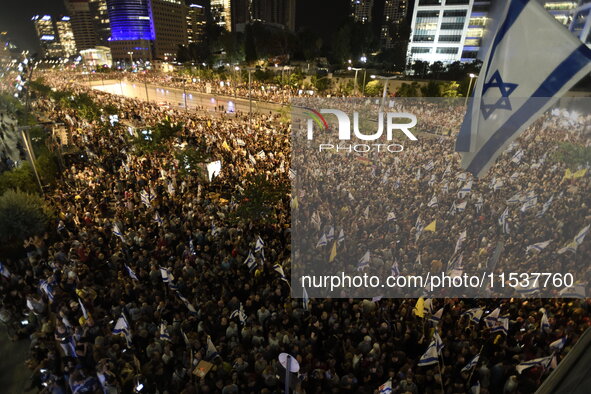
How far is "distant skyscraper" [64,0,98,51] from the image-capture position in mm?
189250

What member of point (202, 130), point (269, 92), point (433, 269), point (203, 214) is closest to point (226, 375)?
point (433, 269)

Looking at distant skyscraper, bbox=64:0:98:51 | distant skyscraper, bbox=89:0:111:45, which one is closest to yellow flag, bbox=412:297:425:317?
distant skyscraper, bbox=89:0:111:45

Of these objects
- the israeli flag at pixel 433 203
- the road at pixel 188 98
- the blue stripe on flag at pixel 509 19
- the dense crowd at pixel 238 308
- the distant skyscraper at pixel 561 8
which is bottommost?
the road at pixel 188 98

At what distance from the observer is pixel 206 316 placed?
316 inches

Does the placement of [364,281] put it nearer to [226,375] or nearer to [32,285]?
[226,375]

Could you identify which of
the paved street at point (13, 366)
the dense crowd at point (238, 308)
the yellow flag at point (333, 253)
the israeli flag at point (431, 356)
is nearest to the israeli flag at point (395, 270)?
the dense crowd at point (238, 308)

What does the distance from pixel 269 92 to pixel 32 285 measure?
146 ft

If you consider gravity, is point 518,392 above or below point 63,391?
above

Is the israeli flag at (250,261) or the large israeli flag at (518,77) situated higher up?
the large israeli flag at (518,77)

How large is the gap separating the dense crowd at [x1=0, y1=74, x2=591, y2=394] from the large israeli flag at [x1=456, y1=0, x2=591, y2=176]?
3853 mm

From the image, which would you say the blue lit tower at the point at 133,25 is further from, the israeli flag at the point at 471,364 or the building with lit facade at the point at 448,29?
the israeli flag at the point at 471,364

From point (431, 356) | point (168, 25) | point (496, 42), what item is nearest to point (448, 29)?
point (496, 42)

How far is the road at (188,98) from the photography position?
4365 cm

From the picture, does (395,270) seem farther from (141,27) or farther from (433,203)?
(141,27)
